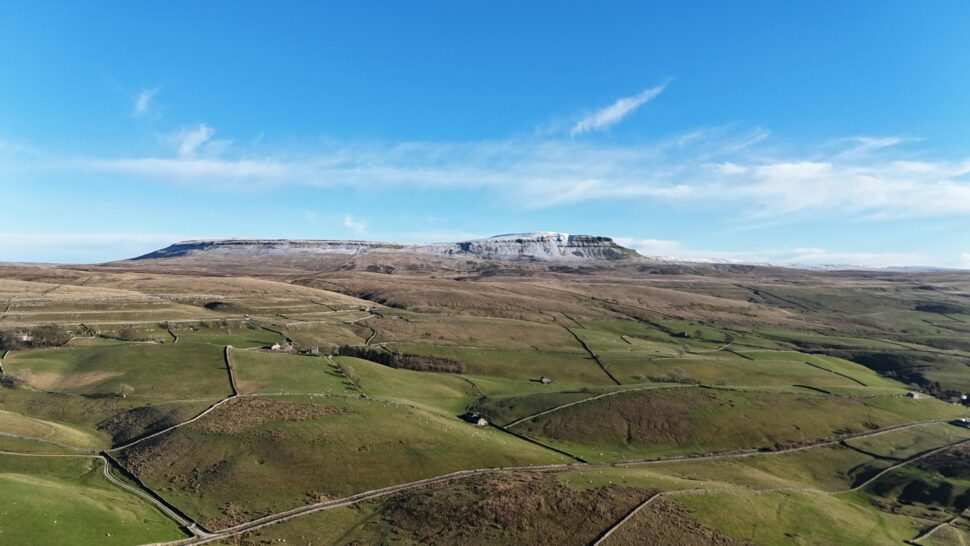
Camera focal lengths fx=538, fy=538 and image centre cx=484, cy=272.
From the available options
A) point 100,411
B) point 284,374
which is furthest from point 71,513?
point 284,374

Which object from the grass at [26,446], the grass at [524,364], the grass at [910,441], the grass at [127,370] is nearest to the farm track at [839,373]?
the grass at [910,441]

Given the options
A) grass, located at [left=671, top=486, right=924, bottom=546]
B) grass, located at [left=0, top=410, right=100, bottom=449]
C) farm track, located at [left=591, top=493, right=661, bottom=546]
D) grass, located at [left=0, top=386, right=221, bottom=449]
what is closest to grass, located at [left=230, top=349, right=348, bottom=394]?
grass, located at [left=0, top=386, right=221, bottom=449]

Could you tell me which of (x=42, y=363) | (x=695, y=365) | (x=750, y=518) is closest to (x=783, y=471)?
(x=750, y=518)

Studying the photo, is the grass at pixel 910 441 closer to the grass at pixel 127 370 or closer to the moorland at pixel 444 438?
the moorland at pixel 444 438

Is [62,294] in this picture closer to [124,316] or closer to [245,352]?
[124,316]

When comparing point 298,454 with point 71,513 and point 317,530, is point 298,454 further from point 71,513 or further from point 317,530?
point 71,513

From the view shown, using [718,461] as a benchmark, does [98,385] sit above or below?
above
